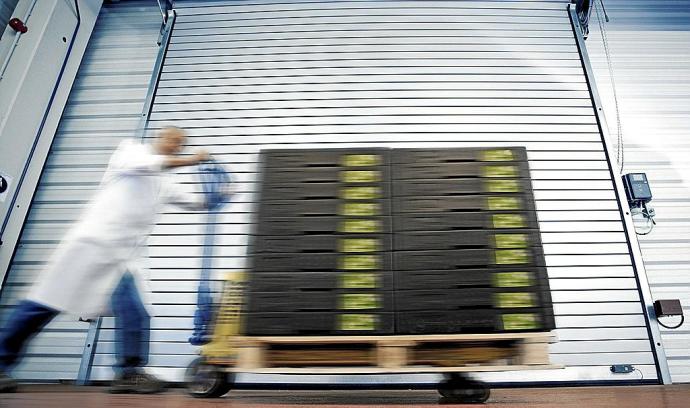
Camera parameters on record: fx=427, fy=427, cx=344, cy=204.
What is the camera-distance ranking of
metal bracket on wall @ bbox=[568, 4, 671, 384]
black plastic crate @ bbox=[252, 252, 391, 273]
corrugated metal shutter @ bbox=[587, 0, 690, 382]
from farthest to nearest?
corrugated metal shutter @ bbox=[587, 0, 690, 382] < metal bracket on wall @ bbox=[568, 4, 671, 384] < black plastic crate @ bbox=[252, 252, 391, 273]

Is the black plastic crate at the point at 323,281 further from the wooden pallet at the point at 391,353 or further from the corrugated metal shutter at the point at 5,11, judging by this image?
the corrugated metal shutter at the point at 5,11

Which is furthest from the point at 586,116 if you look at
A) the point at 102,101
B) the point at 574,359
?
the point at 102,101

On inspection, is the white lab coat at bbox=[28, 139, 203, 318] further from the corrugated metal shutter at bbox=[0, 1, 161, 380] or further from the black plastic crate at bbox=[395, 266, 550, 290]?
the corrugated metal shutter at bbox=[0, 1, 161, 380]

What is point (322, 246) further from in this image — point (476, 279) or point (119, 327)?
point (119, 327)

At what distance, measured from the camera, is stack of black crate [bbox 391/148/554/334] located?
307 centimetres

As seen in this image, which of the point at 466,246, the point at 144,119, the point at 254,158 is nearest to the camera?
the point at 466,246

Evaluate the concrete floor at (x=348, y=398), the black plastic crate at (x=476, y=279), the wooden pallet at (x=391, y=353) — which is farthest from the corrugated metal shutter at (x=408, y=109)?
the black plastic crate at (x=476, y=279)

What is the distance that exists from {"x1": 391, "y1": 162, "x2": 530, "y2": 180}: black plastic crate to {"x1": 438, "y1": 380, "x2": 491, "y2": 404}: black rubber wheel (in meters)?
1.68

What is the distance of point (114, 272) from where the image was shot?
2.97 m

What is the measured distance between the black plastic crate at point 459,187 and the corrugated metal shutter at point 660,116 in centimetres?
274

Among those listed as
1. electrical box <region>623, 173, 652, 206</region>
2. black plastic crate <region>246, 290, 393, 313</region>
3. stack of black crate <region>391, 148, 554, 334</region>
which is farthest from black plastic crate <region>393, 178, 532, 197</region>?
electrical box <region>623, 173, 652, 206</region>

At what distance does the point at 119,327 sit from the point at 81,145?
3.69m

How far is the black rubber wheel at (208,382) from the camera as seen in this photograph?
3.79 meters

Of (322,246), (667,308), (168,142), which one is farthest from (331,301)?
(667,308)
